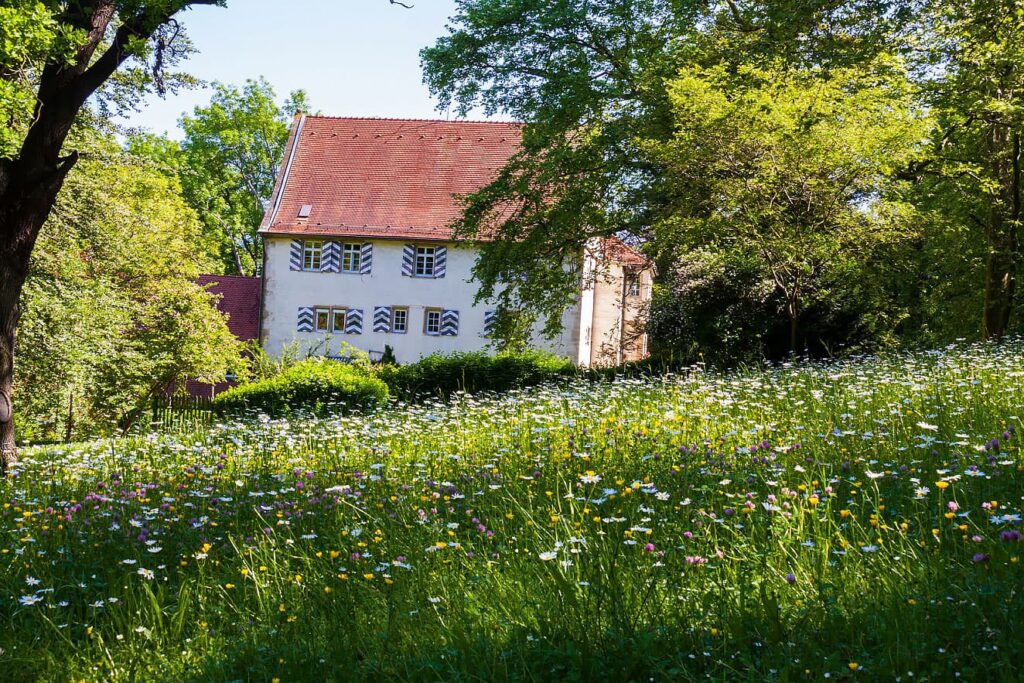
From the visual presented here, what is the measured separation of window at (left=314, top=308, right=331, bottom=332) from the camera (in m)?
38.8

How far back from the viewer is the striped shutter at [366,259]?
39156 millimetres

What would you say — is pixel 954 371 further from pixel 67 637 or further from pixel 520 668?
pixel 67 637

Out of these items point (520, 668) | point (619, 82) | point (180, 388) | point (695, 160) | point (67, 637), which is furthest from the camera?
point (180, 388)

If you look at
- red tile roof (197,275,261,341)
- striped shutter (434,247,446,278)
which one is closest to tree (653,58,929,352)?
striped shutter (434,247,446,278)

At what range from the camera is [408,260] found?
39344mm

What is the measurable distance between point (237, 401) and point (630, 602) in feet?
56.9

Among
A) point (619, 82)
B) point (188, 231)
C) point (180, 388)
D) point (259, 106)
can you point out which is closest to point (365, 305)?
point (188, 231)

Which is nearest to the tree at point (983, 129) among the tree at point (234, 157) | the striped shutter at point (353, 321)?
the striped shutter at point (353, 321)

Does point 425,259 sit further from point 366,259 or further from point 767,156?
point 767,156

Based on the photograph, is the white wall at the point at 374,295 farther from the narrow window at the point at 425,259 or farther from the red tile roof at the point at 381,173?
the red tile roof at the point at 381,173

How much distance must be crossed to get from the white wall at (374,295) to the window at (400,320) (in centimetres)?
18

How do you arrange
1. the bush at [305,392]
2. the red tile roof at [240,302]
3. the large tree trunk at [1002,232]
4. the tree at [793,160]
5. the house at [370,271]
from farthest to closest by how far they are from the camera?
1. the red tile roof at [240,302]
2. the house at [370,271]
3. the bush at [305,392]
4. the large tree trunk at [1002,232]
5. the tree at [793,160]

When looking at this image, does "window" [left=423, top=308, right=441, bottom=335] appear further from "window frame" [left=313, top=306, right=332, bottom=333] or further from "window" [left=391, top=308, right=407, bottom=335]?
"window frame" [left=313, top=306, right=332, bottom=333]

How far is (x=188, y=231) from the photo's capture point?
34.1m
